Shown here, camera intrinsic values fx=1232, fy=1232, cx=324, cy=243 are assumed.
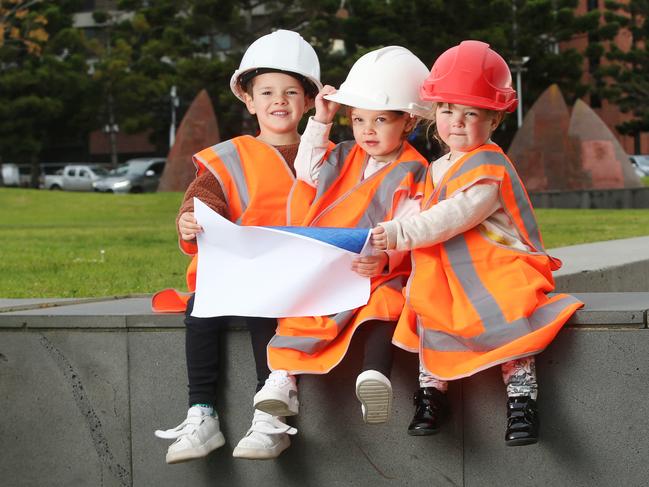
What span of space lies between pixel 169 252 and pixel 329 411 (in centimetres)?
595

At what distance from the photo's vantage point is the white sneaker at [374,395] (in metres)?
3.13

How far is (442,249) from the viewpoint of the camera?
10.9ft

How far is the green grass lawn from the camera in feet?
22.2

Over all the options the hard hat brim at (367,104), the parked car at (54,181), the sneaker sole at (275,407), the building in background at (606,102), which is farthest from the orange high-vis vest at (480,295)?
the building in background at (606,102)

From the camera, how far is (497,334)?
10.3 feet

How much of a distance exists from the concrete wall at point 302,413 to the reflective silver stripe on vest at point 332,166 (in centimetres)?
47

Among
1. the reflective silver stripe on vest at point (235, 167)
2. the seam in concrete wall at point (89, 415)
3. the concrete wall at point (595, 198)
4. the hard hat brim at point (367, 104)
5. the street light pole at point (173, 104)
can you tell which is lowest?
the street light pole at point (173, 104)

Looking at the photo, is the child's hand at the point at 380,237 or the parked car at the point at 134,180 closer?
the child's hand at the point at 380,237

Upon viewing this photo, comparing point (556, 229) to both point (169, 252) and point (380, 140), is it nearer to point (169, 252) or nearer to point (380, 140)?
point (169, 252)

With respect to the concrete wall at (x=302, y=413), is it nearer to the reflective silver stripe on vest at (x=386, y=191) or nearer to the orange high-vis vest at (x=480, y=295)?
the orange high-vis vest at (x=480, y=295)

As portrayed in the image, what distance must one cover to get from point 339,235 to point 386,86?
18.9 inches

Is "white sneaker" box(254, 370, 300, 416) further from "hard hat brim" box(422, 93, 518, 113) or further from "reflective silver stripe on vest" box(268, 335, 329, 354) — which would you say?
"hard hat brim" box(422, 93, 518, 113)

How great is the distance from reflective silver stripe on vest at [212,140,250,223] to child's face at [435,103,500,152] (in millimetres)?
635

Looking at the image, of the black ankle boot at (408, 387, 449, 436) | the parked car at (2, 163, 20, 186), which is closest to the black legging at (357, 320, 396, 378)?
the black ankle boot at (408, 387, 449, 436)
